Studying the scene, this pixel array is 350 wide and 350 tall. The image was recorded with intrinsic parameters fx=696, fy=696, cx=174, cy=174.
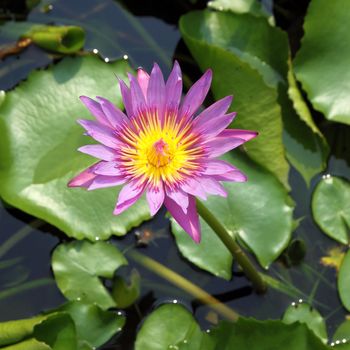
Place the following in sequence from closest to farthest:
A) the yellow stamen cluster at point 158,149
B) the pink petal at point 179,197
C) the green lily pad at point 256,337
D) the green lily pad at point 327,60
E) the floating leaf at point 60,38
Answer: the pink petal at point 179,197, the yellow stamen cluster at point 158,149, the green lily pad at point 256,337, the green lily pad at point 327,60, the floating leaf at point 60,38

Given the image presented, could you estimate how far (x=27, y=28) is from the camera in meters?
2.53

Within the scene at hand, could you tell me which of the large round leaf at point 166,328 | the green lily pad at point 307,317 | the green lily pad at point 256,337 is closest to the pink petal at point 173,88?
the green lily pad at point 256,337

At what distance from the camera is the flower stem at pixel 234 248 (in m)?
1.59

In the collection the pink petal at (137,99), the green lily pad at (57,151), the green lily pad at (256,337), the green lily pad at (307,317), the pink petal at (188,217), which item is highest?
the pink petal at (137,99)

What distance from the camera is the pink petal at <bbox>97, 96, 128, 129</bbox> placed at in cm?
149

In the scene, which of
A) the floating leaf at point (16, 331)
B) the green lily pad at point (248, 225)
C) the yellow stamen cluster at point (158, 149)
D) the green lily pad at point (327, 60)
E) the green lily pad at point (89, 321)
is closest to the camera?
the yellow stamen cluster at point (158, 149)

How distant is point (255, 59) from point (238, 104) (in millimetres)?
259

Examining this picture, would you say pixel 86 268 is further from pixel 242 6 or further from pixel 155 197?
pixel 242 6

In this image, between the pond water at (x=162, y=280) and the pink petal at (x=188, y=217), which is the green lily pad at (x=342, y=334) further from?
the pink petal at (x=188, y=217)

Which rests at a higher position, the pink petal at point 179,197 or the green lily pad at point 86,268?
the pink petal at point 179,197

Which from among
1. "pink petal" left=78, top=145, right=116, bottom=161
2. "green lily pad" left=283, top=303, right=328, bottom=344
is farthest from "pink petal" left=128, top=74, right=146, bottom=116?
"green lily pad" left=283, top=303, right=328, bottom=344

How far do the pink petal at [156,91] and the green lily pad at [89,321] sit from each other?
65 centimetres

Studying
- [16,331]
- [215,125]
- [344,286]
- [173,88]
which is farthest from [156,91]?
[344,286]

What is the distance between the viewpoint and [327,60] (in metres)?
2.19
